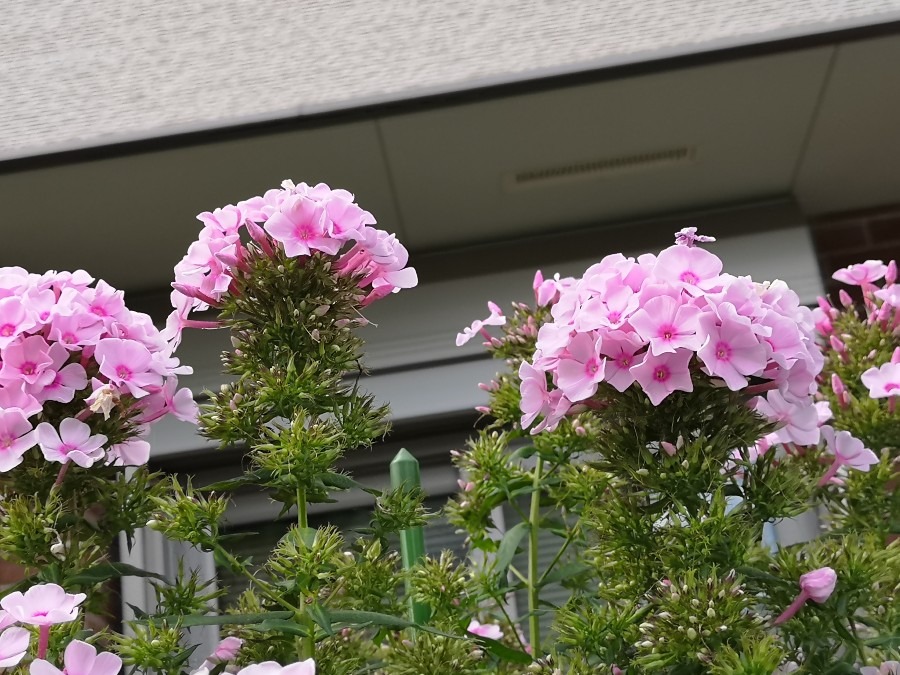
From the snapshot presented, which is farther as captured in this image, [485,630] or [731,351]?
[485,630]

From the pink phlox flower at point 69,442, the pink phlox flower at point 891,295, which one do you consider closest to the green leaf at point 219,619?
the pink phlox flower at point 69,442

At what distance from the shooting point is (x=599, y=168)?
155 centimetres

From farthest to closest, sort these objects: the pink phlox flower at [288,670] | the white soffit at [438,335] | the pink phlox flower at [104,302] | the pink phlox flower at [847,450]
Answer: the white soffit at [438,335] → the pink phlox flower at [847,450] → the pink phlox flower at [104,302] → the pink phlox flower at [288,670]

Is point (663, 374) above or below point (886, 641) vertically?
above

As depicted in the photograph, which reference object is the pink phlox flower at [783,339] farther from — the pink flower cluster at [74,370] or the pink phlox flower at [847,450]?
the pink flower cluster at [74,370]

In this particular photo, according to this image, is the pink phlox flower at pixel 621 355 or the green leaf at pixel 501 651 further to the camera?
the green leaf at pixel 501 651

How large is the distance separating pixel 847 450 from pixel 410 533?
44cm

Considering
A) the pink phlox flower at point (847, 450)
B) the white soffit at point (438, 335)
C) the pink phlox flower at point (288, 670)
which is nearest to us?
the pink phlox flower at point (288, 670)

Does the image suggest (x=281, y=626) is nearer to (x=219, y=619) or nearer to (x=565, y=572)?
(x=219, y=619)

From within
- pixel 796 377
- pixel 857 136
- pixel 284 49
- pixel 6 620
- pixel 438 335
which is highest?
pixel 284 49

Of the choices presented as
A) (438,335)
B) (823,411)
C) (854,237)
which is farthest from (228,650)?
(854,237)

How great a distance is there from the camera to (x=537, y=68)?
1.37 meters

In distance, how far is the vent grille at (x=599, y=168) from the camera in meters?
1.53

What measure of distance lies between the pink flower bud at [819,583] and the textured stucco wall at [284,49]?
853 millimetres
